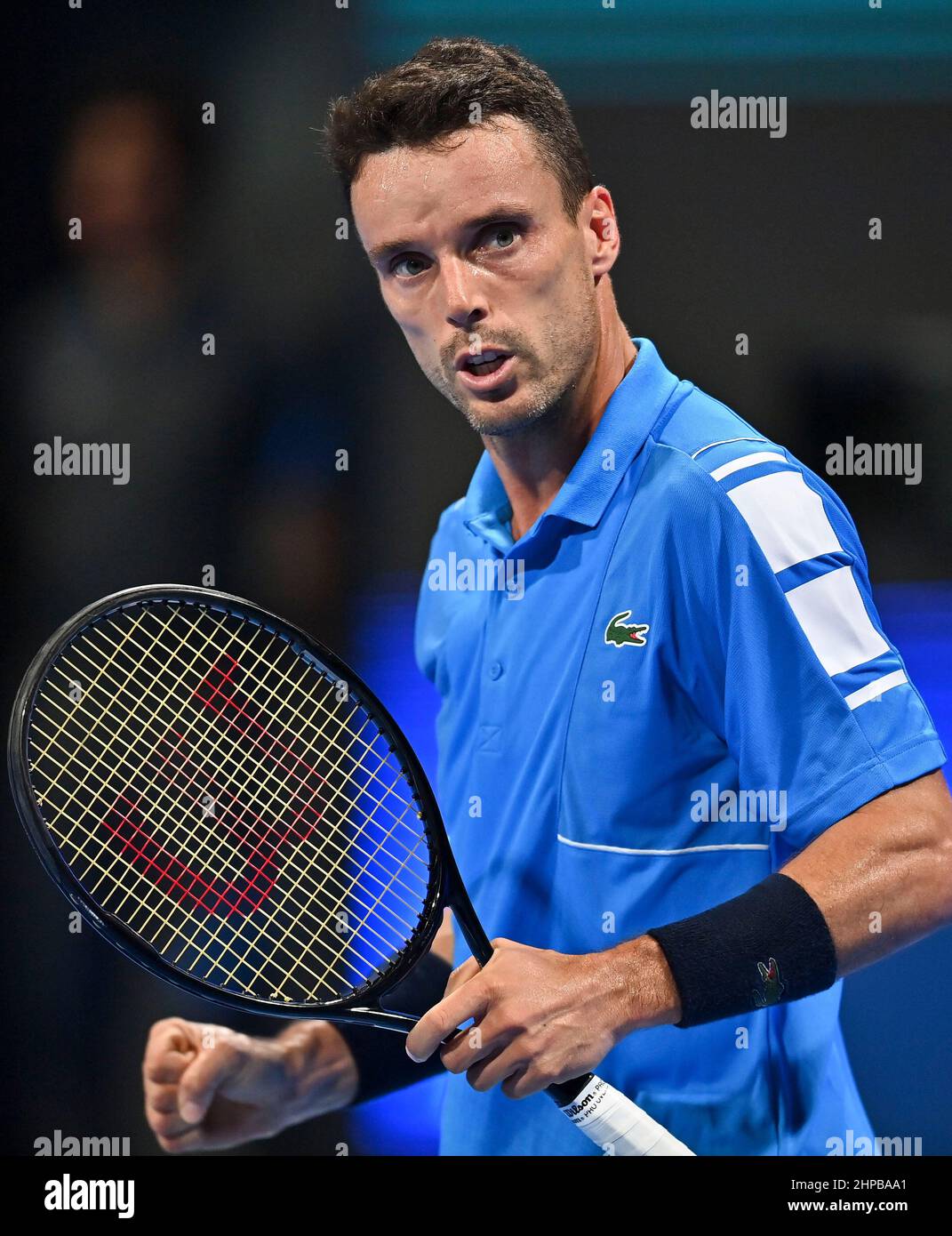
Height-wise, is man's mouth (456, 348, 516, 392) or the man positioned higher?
man's mouth (456, 348, 516, 392)

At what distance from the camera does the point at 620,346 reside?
1.68 m

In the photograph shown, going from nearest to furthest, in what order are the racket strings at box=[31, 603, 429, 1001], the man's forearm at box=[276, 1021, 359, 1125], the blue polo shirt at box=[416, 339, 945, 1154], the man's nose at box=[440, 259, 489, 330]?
the blue polo shirt at box=[416, 339, 945, 1154] < the man's nose at box=[440, 259, 489, 330] < the man's forearm at box=[276, 1021, 359, 1125] < the racket strings at box=[31, 603, 429, 1001]

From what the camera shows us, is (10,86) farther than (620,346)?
Yes

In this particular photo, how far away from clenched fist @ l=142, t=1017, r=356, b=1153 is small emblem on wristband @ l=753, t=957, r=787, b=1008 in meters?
0.62

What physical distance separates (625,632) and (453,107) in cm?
65

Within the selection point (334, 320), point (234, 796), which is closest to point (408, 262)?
point (334, 320)

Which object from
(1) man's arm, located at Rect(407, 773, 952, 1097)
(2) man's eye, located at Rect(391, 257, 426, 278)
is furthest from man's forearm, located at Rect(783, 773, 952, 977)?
(2) man's eye, located at Rect(391, 257, 426, 278)

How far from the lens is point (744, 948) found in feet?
4.50

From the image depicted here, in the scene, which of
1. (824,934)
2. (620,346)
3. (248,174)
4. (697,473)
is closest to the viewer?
(824,934)

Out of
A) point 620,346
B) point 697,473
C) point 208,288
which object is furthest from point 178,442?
point 697,473

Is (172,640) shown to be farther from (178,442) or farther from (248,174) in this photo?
(248,174)

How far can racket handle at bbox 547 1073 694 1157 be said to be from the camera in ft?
Result: 4.61

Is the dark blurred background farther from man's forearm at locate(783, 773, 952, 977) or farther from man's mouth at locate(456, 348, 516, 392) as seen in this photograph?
man's forearm at locate(783, 773, 952, 977)

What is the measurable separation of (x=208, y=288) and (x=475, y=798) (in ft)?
2.87
